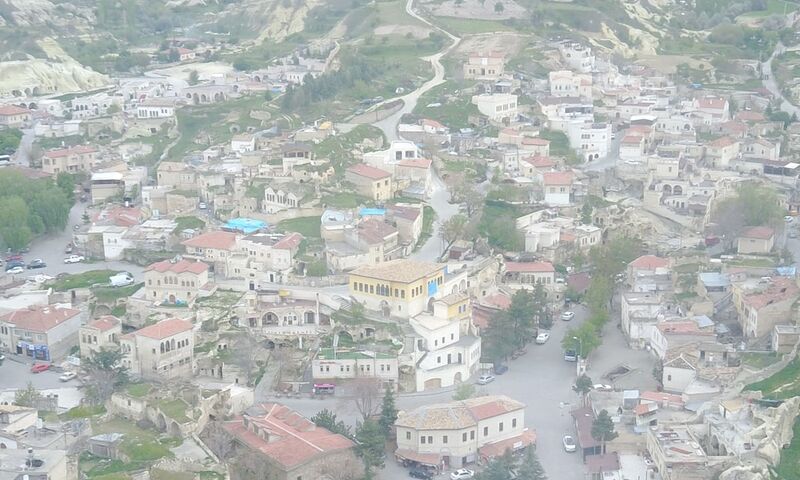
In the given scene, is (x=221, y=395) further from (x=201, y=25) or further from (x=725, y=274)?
(x=201, y=25)

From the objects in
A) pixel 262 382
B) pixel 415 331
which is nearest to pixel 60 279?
pixel 262 382

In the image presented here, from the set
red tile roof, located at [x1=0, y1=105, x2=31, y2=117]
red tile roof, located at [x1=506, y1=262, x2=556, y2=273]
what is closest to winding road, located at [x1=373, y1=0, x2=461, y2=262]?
red tile roof, located at [x1=506, y1=262, x2=556, y2=273]

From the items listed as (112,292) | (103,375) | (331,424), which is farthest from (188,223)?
(331,424)

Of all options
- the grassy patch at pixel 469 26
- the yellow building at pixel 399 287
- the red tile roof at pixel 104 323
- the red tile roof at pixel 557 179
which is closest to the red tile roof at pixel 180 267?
the red tile roof at pixel 104 323

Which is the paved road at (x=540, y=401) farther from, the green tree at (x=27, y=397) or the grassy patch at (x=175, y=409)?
the green tree at (x=27, y=397)

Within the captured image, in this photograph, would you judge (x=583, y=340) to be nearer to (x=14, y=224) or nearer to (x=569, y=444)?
(x=569, y=444)

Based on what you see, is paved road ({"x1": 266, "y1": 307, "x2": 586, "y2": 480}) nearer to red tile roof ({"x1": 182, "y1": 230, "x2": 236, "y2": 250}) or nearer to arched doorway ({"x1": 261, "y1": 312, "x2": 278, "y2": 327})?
arched doorway ({"x1": 261, "y1": 312, "x2": 278, "y2": 327})
